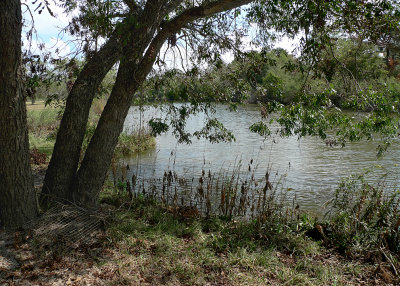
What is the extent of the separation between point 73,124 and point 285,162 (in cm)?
979

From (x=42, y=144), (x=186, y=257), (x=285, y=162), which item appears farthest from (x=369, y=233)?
(x=42, y=144)

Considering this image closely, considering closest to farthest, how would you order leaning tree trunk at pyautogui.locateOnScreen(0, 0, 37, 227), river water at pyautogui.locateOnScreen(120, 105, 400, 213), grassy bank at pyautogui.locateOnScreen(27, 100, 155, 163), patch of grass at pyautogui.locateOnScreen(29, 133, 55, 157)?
leaning tree trunk at pyautogui.locateOnScreen(0, 0, 37, 227), river water at pyautogui.locateOnScreen(120, 105, 400, 213), patch of grass at pyautogui.locateOnScreen(29, 133, 55, 157), grassy bank at pyautogui.locateOnScreen(27, 100, 155, 163)

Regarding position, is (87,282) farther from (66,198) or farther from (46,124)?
(46,124)

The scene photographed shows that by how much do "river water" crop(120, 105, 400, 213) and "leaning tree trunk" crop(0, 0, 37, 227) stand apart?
441 cm

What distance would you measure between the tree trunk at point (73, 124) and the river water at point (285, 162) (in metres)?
3.65

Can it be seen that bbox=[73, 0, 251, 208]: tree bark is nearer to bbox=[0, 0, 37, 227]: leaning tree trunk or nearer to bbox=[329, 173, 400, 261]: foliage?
bbox=[0, 0, 37, 227]: leaning tree trunk

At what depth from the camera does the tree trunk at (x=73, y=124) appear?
524cm

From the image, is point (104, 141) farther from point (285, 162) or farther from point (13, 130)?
point (285, 162)

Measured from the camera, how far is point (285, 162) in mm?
13602

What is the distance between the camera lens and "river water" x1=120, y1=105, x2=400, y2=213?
10.3 m

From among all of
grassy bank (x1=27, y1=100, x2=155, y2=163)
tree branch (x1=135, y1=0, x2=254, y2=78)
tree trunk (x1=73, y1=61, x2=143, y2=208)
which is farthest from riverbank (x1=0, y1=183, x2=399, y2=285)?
grassy bank (x1=27, y1=100, x2=155, y2=163)

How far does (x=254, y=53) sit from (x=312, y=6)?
2816mm

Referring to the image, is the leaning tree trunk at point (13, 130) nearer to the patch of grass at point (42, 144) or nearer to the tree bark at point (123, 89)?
the tree bark at point (123, 89)

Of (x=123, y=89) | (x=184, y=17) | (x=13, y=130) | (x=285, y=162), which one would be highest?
(x=184, y=17)
